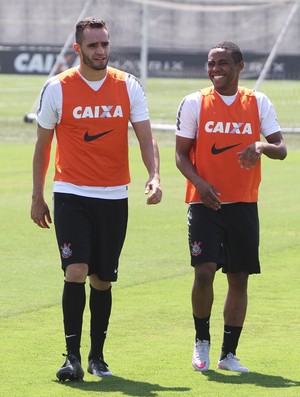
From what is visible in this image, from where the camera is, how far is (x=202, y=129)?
8.49 m

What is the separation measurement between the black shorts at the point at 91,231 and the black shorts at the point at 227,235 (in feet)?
1.55

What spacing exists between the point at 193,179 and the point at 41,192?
95cm

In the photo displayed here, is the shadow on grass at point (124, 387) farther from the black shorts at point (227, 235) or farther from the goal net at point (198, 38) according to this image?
the goal net at point (198, 38)

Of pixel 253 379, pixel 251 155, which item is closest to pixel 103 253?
pixel 251 155

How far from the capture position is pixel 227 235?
853 cm

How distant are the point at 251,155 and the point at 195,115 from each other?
517mm

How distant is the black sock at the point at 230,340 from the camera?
28.0 ft

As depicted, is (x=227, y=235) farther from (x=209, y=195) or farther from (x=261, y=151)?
(x=261, y=151)

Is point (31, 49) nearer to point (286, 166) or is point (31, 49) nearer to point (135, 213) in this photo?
point (286, 166)

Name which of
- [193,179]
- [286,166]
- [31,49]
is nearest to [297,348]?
[193,179]

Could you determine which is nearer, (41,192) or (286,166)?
(41,192)


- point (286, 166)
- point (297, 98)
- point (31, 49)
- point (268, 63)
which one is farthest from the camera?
point (31, 49)

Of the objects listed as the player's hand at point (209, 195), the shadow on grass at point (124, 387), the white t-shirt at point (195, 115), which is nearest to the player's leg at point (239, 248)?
the player's hand at point (209, 195)

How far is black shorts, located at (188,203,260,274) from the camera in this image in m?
8.45
